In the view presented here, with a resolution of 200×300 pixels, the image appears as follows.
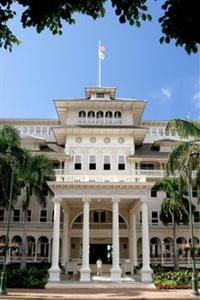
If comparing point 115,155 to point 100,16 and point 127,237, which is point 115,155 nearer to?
point 127,237

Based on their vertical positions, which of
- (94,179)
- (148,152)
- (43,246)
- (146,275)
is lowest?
(146,275)

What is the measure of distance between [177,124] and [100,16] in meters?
18.1

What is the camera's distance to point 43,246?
4462 centimetres

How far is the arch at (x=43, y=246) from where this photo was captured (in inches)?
1743

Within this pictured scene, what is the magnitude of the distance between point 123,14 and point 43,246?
40.8 meters

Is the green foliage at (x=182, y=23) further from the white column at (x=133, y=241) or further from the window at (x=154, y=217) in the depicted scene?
the window at (x=154, y=217)

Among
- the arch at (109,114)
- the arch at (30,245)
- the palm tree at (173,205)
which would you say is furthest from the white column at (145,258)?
the arch at (30,245)

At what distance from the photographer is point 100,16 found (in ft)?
26.2

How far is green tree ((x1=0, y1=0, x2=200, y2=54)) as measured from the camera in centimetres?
701

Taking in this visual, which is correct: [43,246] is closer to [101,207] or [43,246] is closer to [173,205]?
[101,207]

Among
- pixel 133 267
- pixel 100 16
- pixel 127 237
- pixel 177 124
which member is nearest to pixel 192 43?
pixel 100 16

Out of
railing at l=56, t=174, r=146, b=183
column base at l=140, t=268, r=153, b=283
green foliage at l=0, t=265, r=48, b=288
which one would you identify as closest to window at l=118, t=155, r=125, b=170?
railing at l=56, t=174, r=146, b=183

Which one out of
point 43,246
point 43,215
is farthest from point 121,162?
point 43,246

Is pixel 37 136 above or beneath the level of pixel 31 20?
above
